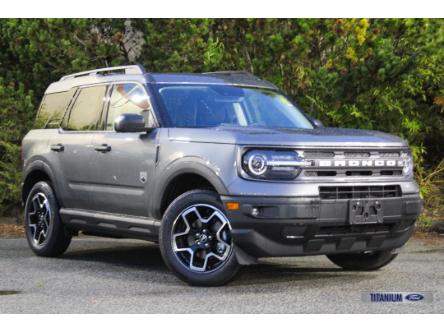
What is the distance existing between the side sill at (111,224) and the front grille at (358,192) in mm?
1636

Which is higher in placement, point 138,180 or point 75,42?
point 75,42

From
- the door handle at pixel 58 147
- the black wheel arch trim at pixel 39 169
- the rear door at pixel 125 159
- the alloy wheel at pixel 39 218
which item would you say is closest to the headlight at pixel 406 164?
the rear door at pixel 125 159

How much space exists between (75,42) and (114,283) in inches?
256

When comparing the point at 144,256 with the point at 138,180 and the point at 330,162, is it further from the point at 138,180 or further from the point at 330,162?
the point at 330,162

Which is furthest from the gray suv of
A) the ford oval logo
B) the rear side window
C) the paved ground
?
the ford oval logo

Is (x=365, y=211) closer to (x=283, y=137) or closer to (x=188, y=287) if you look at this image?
(x=283, y=137)

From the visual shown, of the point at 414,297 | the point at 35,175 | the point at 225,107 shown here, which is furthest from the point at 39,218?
the point at 414,297

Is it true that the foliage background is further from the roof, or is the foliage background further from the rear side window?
the roof

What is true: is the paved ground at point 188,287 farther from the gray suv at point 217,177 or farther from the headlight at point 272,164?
the headlight at point 272,164

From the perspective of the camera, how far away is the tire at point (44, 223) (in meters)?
9.80

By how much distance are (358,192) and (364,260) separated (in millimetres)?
1374

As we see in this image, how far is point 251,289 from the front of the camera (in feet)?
25.4

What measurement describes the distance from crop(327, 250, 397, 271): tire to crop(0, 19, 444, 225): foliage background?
4.18 metres

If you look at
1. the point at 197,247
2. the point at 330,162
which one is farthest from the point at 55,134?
the point at 330,162
